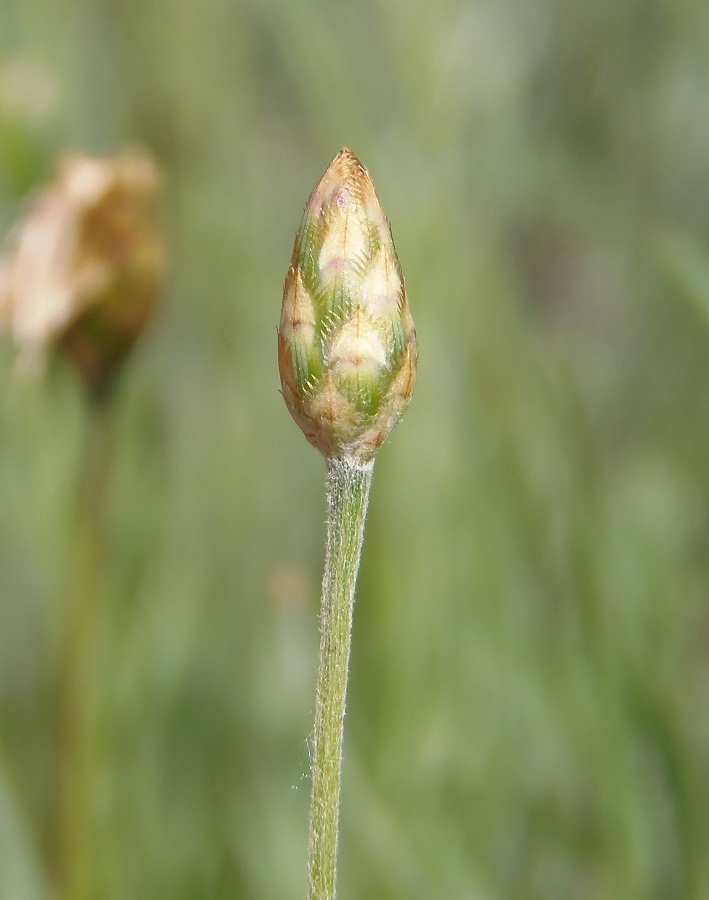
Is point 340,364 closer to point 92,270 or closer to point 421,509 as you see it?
point 92,270

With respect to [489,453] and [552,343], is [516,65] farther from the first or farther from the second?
[489,453]

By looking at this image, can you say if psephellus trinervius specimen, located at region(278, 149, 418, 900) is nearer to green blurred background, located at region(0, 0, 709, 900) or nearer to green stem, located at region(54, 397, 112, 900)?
green blurred background, located at region(0, 0, 709, 900)

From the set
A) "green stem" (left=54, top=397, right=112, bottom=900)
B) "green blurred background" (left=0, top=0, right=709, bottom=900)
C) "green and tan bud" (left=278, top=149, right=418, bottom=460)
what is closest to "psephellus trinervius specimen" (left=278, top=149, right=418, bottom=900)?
"green and tan bud" (left=278, top=149, right=418, bottom=460)

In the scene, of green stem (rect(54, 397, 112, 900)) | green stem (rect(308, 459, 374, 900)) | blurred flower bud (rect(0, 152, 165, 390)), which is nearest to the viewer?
green stem (rect(308, 459, 374, 900))

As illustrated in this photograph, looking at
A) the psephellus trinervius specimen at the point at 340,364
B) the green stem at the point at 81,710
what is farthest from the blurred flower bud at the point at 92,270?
the psephellus trinervius specimen at the point at 340,364

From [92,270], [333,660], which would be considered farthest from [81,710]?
[333,660]

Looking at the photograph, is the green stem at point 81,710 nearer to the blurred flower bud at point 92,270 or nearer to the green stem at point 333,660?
the blurred flower bud at point 92,270

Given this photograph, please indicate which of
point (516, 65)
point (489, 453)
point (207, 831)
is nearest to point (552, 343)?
point (516, 65)
